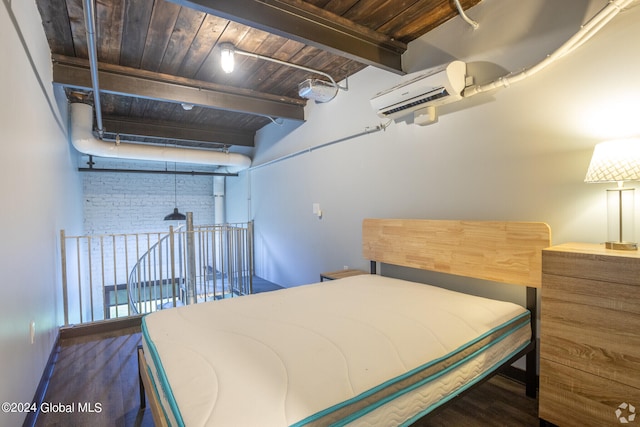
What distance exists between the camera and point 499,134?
215 cm

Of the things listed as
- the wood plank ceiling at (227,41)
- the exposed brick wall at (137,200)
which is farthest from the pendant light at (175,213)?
the wood plank ceiling at (227,41)

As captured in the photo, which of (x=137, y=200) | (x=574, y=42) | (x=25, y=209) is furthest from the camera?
(x=137, y=200)

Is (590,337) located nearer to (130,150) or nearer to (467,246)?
(467,246)

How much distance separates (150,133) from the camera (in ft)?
15.9

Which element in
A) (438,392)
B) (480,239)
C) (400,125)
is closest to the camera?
(438,392)

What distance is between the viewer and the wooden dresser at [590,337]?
1.29 meters

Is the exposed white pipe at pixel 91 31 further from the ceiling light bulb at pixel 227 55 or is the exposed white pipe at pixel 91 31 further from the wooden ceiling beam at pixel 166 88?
the ceiling light bulb at pixel 227 55

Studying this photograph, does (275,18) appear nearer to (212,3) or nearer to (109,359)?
(212,3)

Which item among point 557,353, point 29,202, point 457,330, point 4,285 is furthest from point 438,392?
point 29,202

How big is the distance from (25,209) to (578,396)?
10.1 feet

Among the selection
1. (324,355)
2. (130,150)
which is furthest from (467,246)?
(130,150)

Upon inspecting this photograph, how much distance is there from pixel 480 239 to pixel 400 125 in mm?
1248

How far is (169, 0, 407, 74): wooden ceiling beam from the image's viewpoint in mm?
1892

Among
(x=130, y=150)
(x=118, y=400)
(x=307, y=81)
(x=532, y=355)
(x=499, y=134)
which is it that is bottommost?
(x=118, y=400)
